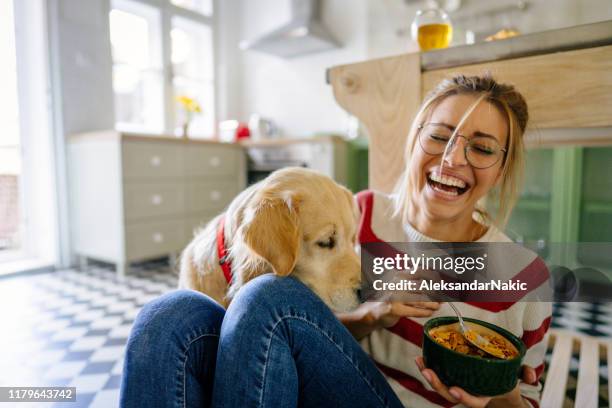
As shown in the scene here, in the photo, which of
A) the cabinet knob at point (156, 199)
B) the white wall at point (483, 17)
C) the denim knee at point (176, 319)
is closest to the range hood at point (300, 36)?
the white wall at point (483, 17)

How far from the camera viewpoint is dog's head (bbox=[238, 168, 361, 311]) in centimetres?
85

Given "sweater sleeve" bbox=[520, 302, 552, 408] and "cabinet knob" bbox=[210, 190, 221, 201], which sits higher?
"cabinet knob" bbox=[210, 190, 221, 201]

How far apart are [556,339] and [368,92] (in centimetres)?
108

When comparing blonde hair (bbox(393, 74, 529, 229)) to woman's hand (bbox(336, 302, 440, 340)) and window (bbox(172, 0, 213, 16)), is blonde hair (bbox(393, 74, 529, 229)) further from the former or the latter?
window (bbox(172, 0, 213, 16))

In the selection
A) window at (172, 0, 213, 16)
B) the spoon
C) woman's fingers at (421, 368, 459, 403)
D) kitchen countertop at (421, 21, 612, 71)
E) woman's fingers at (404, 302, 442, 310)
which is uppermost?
window at (172, 0, 213, 16)

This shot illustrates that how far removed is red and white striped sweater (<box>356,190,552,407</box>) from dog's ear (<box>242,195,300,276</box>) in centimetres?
18

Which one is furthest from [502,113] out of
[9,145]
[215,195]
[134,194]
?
[9,145]

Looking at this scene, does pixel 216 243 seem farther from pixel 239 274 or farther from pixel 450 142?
pixel 450 142

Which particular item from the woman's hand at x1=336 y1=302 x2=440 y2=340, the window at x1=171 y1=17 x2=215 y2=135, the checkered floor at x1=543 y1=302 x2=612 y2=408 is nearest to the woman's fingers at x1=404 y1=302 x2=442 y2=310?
the woman's hand at x1=336 y1=302 x2=440 y2=340

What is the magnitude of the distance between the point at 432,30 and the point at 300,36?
2.66m

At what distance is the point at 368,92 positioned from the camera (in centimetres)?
100

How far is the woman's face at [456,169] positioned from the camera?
711 mm

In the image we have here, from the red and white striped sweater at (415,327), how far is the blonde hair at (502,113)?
0.09 m

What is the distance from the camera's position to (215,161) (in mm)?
3199
